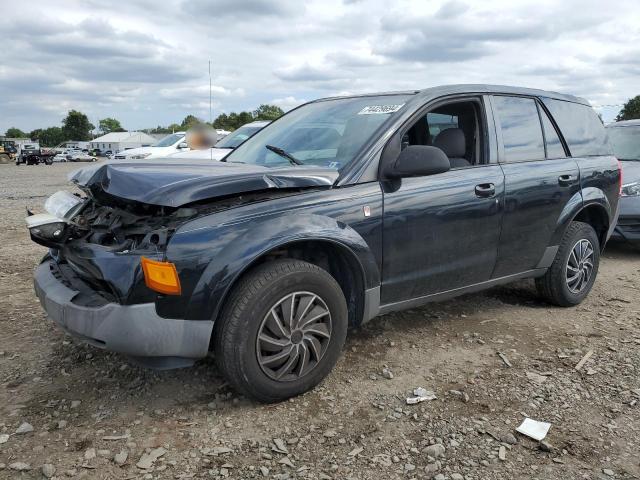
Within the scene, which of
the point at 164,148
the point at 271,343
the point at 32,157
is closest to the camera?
the point at 271,343

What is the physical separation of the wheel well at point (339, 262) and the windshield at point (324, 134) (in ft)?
1.70

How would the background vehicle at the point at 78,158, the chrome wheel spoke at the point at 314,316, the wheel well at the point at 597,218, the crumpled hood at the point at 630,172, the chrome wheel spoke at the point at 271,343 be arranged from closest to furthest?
the chrome wheel spoke at the point at 271,343, the chrome wheel spoke at the point at 314,316, the wheel well at the point at 597,218, the crumpled hood at the point at 630,172, the background vehicle at the point at 78,158

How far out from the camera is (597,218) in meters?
4.88

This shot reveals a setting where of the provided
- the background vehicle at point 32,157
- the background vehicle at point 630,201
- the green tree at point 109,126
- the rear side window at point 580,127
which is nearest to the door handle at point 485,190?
the rear side window at point 580,127

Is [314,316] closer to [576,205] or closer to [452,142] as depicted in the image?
[452,142]

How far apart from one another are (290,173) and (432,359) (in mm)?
1573

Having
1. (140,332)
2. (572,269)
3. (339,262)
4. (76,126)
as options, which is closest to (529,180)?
(572,269)

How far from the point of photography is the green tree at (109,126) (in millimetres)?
133000

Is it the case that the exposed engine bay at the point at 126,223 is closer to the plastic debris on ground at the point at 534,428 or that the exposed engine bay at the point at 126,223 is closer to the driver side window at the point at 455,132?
the driver side window at the point at 455,132

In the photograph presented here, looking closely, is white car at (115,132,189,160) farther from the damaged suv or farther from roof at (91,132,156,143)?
roof at (91,132,156,143)

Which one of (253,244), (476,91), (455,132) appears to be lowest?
(253,244)

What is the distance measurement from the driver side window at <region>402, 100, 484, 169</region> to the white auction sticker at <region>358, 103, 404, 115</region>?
288mm

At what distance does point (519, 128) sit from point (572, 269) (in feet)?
4.32

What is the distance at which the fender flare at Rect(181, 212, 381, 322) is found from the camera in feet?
8.88
